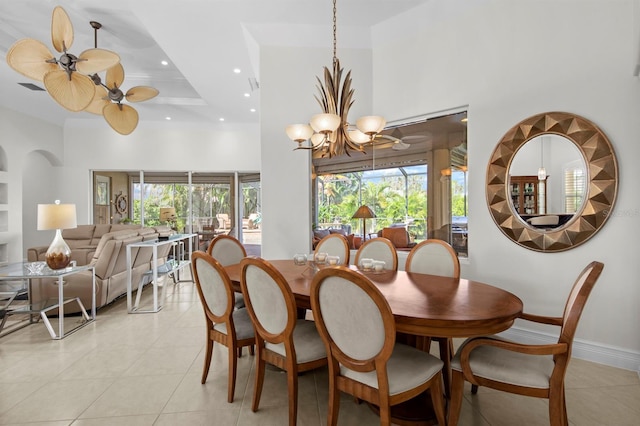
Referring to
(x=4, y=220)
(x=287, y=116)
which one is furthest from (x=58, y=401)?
(x=4, y=220)

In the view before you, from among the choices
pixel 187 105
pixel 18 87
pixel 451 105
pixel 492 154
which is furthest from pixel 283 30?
pixel 18 87

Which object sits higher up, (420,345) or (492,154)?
(492,154)

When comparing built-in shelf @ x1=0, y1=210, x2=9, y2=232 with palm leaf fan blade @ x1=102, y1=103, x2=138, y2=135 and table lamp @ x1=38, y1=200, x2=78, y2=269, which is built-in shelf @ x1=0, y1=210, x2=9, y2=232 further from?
table lamp @ x1=38, y1=200, x2=78, y2=269

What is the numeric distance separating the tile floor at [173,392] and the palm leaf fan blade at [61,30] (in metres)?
2.77

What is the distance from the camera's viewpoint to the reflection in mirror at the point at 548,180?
2676 millimetres

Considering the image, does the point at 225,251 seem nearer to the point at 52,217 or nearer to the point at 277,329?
the point at 277,329

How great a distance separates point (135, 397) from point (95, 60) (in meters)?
3.00

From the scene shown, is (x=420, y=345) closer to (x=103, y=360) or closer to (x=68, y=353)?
(x=103, y=360)

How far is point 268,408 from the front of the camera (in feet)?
6.53

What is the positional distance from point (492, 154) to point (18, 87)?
7428mm

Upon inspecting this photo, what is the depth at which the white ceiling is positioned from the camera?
3414mm

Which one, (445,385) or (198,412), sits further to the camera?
(445,385)

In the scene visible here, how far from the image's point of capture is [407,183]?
3.88m

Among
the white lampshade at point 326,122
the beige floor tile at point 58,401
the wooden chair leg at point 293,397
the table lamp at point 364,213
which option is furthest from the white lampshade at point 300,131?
the beige floor tile at point 58,401
